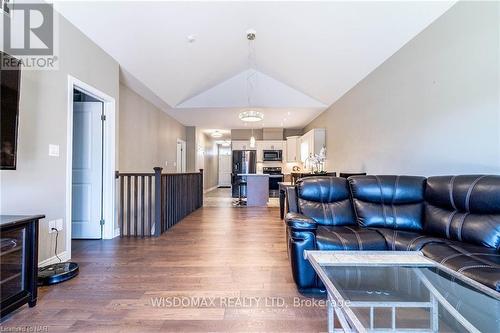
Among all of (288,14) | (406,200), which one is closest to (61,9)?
(288,14)

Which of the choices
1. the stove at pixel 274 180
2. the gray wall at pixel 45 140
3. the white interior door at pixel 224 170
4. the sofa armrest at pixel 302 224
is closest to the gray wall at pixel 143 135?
the gray wall at pixel 45 140

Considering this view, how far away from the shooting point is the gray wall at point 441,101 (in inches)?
92.4

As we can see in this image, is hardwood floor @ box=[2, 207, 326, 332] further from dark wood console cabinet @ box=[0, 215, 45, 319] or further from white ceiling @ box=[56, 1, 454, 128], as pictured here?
white ceiling @ box=[56, 1, 454, 128]

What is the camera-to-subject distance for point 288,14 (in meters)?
3.49

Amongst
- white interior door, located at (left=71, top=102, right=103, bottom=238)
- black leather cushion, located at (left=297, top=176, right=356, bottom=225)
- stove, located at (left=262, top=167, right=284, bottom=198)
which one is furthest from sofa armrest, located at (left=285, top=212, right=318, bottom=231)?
stove, located at (left=262, top=167, right=284, bottom=198)

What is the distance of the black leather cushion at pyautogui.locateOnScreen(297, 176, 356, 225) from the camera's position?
2.70 metres

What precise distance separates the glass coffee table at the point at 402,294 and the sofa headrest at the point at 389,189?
91 centimetres

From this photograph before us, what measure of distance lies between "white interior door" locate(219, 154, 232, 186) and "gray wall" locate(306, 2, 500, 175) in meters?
11.1

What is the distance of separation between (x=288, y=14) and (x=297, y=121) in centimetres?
507

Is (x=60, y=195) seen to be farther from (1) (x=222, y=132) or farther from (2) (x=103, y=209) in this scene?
(1) (x=222, y=132)

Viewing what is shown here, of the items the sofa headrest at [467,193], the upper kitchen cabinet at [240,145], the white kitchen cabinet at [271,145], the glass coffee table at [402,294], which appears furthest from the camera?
the upper kitchen cabinet at [240,145]

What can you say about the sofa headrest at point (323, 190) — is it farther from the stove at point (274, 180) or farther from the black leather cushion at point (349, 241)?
the stove at point (274, 180)

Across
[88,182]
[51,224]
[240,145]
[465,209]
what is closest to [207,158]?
[240,145]

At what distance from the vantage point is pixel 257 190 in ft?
22.7
